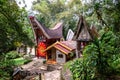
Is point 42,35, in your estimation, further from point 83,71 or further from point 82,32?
point 83,71

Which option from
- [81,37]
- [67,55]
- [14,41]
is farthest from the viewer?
[67,55]

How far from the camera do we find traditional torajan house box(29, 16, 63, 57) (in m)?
26.7

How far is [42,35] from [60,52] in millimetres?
5536

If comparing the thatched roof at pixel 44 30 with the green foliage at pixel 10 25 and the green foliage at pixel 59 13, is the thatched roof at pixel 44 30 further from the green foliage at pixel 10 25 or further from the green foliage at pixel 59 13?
the green foliage at pixel 10 25

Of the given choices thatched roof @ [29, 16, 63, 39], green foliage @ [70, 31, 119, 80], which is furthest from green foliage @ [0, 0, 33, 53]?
thatched roof @ [29, 16, 63, 39]

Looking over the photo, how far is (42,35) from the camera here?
2788 cm

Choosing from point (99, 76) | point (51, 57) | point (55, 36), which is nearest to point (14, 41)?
point (99, 76)

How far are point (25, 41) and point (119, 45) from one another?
6751 mm

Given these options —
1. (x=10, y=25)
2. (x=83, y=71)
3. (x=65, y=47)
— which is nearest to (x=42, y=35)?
(x=65, y=47)

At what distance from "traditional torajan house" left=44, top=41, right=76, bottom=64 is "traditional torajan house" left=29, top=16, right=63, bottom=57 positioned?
2232 millimetres

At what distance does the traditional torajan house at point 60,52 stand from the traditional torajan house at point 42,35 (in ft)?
7.32

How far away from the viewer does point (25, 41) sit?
13703 millimetres

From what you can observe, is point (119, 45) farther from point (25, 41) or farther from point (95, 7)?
point (25, 41)

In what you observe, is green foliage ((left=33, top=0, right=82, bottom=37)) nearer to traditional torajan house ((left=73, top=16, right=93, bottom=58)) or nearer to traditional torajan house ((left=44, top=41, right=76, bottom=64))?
traditional torajan house ((left=44, top=41, right=76, bottom=64))
